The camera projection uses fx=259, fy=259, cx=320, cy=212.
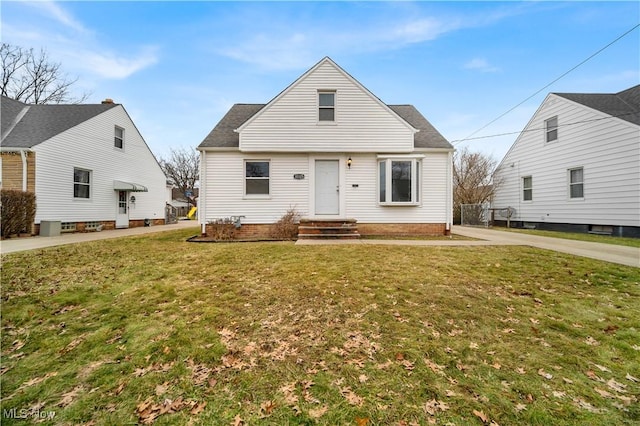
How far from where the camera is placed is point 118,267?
5.64 metres

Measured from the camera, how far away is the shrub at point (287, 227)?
1022 centimetres

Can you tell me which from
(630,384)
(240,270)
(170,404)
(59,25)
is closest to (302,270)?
(240,270)

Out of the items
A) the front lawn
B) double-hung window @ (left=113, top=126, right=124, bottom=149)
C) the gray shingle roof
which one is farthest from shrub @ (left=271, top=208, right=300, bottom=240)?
double-hung window @ (left=113, top=126, right=124, bottom=149)

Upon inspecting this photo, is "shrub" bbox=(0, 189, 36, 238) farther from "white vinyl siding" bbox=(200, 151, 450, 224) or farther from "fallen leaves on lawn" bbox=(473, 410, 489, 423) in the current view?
"fallen leaves on lawn" bbox=(473, 410, 489, 423)

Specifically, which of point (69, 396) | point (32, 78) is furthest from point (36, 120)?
point (69, 396)

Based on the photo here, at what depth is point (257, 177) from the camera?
10594 millimetres

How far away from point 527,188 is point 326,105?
533 inches

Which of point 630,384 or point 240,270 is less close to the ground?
point 240,270

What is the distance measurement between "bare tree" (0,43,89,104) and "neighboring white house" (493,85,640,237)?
3594 cm

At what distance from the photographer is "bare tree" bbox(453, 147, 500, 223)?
18547 mm

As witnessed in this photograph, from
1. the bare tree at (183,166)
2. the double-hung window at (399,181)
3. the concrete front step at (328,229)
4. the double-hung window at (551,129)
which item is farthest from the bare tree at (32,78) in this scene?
the double-hung window at (551,129)

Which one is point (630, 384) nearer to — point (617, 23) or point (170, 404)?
point (170, 404)

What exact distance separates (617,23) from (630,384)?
14.2 meters

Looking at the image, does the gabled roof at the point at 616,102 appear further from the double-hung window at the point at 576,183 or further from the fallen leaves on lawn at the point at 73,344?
the fallen leaves on lawn at the point at 73,344
